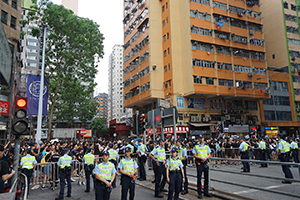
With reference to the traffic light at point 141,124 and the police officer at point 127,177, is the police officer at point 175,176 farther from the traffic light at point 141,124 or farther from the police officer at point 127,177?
the traffic light at point 141,124

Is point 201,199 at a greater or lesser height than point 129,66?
lesser

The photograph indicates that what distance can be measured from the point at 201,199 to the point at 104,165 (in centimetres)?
339

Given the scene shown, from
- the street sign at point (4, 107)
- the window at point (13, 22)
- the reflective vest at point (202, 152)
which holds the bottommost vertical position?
the reflective vest at point (202, 152)

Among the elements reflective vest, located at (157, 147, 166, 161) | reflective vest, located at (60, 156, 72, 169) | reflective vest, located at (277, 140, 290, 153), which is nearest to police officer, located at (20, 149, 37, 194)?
reflective vest, located at (60, 156, 72, 169)

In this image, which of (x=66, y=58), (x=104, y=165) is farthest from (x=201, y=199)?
(x=66, y=58)

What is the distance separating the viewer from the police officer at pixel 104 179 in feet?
18.7

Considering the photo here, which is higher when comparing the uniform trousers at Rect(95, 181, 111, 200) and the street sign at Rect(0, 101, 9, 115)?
the street sign at Rect(0, 101, 9, 115)

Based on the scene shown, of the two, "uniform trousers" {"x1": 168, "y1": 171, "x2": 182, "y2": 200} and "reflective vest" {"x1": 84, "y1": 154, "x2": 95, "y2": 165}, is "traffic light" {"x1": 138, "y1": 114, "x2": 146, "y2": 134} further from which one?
"uniform trousers" {"x1": 168, "y1": 171, "x2": 182, "y2": 200}

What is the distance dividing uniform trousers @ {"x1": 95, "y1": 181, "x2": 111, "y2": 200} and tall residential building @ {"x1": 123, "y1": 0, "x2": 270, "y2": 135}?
83.5 ft

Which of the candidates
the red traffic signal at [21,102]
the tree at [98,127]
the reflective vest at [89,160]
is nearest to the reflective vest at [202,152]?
the reflective vest at [89,160]

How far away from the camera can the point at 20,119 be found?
20.5ft

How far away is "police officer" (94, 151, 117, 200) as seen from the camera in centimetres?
569

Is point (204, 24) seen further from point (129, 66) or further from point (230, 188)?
point (230, 188)

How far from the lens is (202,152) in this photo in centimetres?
755
